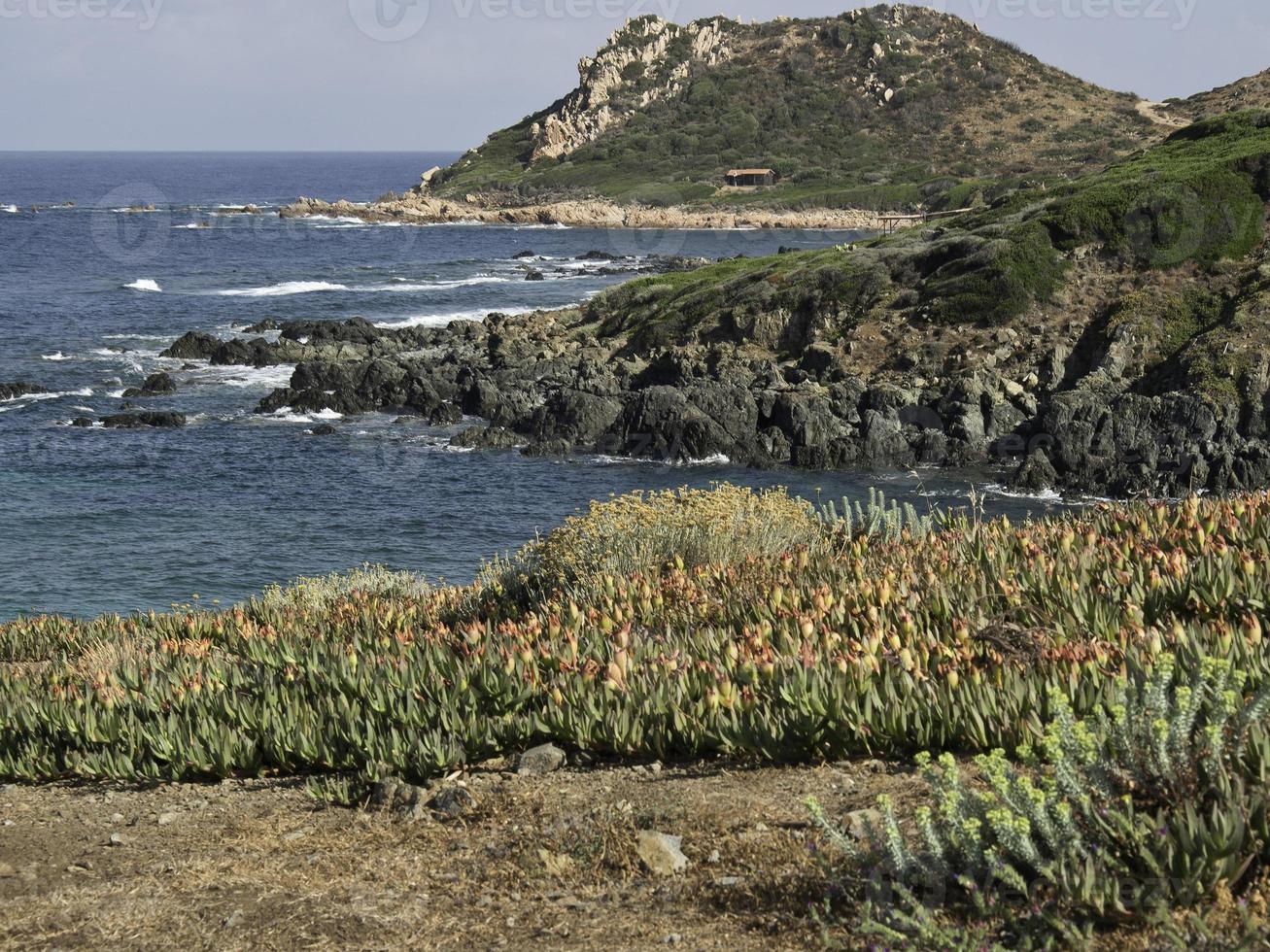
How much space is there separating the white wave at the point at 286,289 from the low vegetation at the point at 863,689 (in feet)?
217

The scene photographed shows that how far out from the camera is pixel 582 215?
12581 cm

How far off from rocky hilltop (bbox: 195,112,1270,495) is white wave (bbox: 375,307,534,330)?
3.31 metres

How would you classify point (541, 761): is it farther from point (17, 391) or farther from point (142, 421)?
point (17, 391)

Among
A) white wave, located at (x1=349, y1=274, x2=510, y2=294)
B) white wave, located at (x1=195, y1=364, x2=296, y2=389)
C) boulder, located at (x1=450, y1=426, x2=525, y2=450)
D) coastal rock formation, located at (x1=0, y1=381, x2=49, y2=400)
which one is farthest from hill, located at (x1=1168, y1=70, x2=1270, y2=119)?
coastal rock formation, located at (x1=0, y1=381, x2=49, y2=400)

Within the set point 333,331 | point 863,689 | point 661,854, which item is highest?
point 863,689

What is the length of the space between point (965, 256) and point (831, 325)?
6171 mm

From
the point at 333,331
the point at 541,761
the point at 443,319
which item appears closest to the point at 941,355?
the point at 333,331

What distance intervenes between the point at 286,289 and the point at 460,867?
7399 centimetres

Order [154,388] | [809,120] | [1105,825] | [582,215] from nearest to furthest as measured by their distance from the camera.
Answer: [1105,825]
[154,388]
[582,215]
[809,120]

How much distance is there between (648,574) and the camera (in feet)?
31.2

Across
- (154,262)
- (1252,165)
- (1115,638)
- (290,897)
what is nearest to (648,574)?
(1115,638)

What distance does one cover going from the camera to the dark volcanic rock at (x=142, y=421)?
40562mm

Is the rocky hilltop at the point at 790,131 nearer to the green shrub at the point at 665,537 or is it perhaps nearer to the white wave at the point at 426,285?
the white wave at the point at 426,285

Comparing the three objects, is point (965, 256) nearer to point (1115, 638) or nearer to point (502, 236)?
point (1115, 638)
